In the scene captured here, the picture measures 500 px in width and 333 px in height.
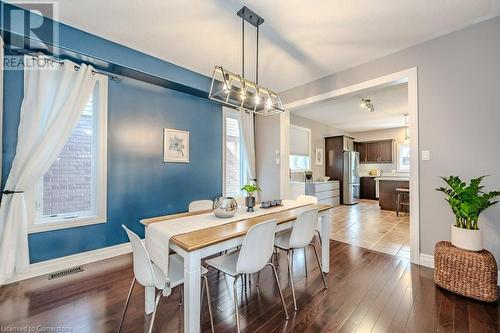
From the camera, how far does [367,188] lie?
8.00 metres

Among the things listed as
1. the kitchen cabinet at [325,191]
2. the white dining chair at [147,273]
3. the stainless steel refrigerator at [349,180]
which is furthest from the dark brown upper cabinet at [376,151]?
the white dining chair at [147,273]

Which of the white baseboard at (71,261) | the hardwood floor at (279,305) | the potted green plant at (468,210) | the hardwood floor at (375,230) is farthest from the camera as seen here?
the hardwood floor at (375,230)

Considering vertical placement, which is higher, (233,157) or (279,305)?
(233,157)

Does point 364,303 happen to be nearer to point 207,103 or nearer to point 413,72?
point 413,72

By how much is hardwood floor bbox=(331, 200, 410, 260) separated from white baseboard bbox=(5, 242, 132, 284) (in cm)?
332

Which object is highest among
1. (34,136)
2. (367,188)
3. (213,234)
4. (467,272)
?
(34,136)

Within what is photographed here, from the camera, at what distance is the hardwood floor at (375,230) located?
318 centimetres

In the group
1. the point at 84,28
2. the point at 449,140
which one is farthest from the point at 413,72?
the point at 84,28

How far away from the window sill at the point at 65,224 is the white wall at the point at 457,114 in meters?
4.09

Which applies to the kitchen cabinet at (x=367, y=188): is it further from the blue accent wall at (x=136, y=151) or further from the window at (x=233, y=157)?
the blue accent wall at (x=136, y=151)

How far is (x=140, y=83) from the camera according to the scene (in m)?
3.10

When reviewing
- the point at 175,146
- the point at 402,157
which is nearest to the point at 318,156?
the point at 402,157

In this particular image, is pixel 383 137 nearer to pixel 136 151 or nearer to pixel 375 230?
pixel 375 230

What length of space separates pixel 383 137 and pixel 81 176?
8933mm
